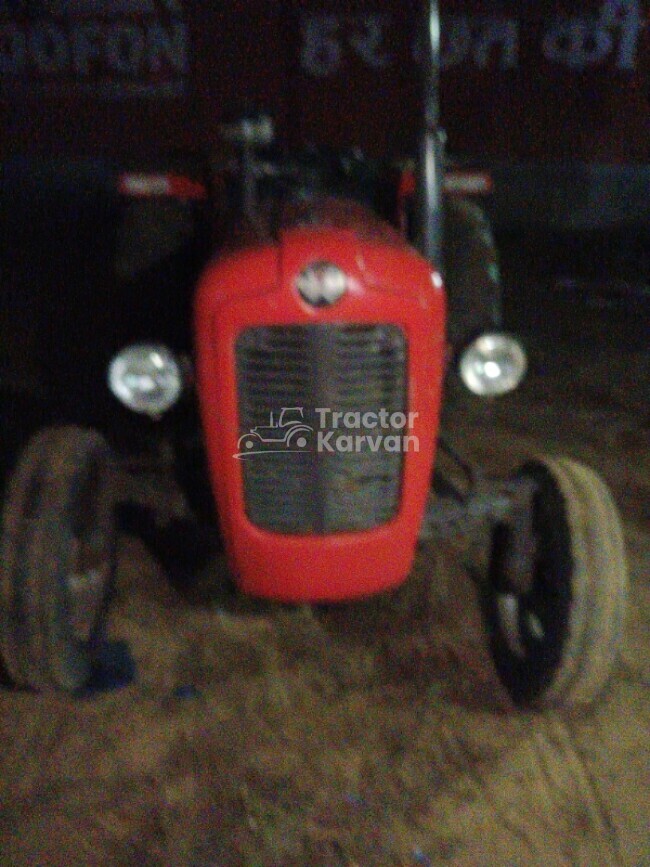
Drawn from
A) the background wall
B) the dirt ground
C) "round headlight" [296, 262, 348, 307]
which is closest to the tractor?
"round headlight" [296, 262, 348, 307]

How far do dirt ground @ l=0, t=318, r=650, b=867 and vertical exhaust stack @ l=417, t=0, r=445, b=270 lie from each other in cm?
132

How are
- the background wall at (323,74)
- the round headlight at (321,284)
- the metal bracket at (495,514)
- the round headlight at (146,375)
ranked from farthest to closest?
the background wall at (323,74) → the metal bracket at (495,514) → the round headlight at (146,375) → the round headlight at (321,284)

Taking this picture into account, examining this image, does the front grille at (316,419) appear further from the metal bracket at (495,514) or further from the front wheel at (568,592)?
the front wheel at (568,592)

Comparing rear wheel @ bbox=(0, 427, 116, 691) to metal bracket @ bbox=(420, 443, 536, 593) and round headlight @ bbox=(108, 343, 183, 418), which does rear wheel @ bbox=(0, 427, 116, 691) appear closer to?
round headlight @ bbox=(108, 343, 183, 418)

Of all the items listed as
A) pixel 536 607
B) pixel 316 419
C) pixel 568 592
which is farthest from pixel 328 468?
pixel 536 607

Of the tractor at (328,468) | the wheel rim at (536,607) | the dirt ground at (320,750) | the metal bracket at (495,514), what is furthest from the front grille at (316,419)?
the dirt ground at (320,750)

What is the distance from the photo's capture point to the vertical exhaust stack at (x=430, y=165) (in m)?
2.38

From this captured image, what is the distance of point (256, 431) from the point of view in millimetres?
2178

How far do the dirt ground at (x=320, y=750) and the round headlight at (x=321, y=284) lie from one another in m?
1.28

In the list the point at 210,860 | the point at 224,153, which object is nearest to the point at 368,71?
the point at 224,153

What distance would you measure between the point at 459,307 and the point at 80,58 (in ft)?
31.3

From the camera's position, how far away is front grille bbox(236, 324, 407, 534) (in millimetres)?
2051

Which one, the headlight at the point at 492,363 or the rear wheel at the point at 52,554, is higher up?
the headlight at the point at 492,363

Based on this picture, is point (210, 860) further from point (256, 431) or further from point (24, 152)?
point (24, 152)
